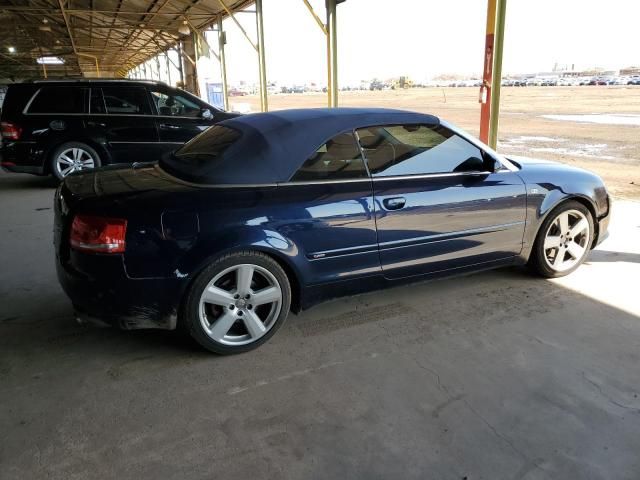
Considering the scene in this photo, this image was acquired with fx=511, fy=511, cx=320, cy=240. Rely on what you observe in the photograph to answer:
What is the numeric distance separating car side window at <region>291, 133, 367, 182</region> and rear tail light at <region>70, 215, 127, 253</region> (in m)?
1.02

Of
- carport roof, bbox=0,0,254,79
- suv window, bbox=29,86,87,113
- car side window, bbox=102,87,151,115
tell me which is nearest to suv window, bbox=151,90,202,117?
car side window, bbox=102,87,151,115

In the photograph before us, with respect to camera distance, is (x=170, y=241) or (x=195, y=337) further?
(x=195, y=337)

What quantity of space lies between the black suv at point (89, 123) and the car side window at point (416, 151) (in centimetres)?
537

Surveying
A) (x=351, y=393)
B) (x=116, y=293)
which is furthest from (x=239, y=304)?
(x=351, y=393)

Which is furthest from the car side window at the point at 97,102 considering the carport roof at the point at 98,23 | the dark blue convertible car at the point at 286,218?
the carport roof at the point at 98,23

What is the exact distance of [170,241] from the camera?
8.96ft

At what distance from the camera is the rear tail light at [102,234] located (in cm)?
268

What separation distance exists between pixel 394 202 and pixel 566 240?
69.0 inches

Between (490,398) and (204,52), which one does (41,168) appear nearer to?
(490,398)

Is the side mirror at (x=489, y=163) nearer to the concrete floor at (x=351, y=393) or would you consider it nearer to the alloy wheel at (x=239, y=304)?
the concrete floor at (x=351, y=393)

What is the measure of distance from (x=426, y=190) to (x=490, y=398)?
139cm

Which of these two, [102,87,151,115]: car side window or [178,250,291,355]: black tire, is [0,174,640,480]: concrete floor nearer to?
[178,250,291,355]: black tire

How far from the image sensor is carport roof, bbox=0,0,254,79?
639 inches

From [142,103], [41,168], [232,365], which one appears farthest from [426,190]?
[41,168]
